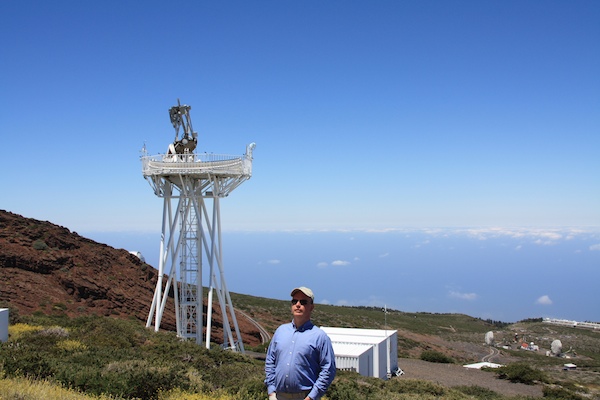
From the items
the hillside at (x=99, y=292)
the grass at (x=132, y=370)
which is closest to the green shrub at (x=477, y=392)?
the grass at (x=132, y=370)

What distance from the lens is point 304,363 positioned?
588 cm

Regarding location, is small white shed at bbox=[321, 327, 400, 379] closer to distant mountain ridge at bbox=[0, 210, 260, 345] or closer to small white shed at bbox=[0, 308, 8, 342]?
distant mountain ridge at bbox=[0, 210, 260, 345]

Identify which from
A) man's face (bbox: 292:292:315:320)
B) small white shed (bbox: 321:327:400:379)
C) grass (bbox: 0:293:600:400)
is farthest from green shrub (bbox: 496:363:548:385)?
man's face (bbox: 292:292:315:320)

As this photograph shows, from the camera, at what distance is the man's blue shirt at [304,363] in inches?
230

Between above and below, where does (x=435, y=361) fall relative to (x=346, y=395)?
below

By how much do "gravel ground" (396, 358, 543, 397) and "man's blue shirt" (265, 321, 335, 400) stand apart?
59.1 ft

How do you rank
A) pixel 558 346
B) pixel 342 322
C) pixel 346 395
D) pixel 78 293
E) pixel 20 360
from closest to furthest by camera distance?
pixel 20 360 < pixel 346 395 < pixel 78 293 < pixel 558 346 < pixel 342 322

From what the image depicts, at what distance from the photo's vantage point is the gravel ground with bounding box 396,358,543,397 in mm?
23081

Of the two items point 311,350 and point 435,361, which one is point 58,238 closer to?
point 435,361

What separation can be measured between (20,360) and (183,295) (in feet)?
39.6

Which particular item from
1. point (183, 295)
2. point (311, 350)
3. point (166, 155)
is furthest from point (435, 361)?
point (311, 350)

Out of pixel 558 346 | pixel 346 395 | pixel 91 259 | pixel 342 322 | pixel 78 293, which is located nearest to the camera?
pixel 346 395

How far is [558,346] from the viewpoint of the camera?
4641cm

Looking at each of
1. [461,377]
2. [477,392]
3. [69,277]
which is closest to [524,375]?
[461,377]
